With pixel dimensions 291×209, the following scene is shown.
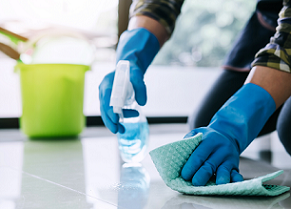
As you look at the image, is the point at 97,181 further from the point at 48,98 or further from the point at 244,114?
the point at 48,98

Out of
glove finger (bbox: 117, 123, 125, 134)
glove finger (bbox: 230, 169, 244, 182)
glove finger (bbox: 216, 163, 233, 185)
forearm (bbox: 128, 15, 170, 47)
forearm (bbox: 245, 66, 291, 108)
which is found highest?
forearm (bbox: 128, 15, 170, 47)

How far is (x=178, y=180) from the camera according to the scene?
2.11ft

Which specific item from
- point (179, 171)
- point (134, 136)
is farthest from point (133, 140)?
point (179, 171)

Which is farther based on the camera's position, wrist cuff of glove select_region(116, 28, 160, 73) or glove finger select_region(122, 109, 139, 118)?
wrist cuff of glove select_region(116, 28, 160, 73)

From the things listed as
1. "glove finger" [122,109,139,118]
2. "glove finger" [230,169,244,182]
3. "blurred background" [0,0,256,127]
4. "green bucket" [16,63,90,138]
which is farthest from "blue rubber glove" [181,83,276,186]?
"blurred background" [0,0,256,127]

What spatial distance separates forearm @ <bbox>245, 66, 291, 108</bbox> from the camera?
772 mm

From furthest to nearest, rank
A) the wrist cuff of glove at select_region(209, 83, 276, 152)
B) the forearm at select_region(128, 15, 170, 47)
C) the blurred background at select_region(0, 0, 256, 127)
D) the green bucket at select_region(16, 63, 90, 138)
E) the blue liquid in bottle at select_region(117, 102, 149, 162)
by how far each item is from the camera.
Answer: the blurred background at select_region(0, 0, 256, 127)
the green bucket at select_region(16, 63, 90, 138)
the forearm at select_region(128, 15, 170, 47)
the blue liquid in bottle at select_region(117, 102, 149, 162)
the wrist cuff of glove at select_region(209, 83, 276, 152)

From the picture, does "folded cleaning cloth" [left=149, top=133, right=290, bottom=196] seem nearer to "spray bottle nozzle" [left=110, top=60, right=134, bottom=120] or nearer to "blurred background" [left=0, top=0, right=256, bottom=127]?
"spray bottle nozzle" [left=110, top=60, right=134, bottom=120]

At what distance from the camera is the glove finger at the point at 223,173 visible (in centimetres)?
62

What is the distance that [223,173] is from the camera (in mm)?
633

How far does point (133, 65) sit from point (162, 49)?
1.96 metres

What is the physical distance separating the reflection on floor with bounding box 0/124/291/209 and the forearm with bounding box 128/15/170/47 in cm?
40

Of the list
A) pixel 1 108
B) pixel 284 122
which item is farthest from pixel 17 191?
pixel 1 108

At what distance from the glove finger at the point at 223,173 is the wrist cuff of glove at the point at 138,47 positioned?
40 cm
